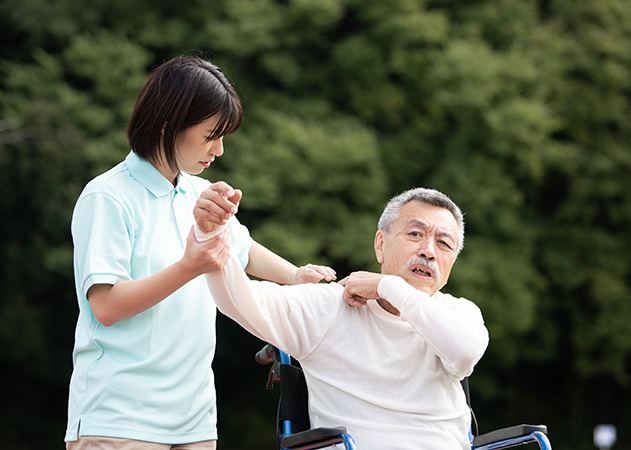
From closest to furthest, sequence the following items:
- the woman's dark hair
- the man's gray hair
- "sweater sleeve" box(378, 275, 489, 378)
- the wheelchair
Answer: the woman's dark hair
"sweater sleeve" box(378, 275, 489, 378)
the wheelchair
the man's gray hair

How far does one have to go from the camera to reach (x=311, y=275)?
6.46 feet

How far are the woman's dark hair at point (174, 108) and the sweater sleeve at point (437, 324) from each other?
637 millimetres

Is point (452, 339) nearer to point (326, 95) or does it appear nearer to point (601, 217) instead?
point (326, 95)

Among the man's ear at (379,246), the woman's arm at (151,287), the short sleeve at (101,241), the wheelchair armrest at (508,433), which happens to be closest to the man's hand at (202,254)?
the woman's arm at (151,287)

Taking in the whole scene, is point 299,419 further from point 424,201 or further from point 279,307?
point 424,201

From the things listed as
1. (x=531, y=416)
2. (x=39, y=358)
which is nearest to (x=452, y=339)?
(x=39, y=358)

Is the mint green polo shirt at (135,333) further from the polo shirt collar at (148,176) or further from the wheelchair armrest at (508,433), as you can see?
the wheelchair armrest at (508,433)

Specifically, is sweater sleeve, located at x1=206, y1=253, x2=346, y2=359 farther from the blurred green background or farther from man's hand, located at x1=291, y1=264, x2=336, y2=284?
the blurred green background

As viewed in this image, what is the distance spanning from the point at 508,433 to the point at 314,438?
0.64m

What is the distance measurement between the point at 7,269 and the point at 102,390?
856cm

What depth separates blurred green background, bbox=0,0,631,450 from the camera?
891 centimetres

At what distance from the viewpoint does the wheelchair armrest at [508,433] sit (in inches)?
76.2

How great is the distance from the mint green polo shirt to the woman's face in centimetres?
8

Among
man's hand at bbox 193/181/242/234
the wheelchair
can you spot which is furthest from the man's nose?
man's hand at bbox 193/181/242/234
